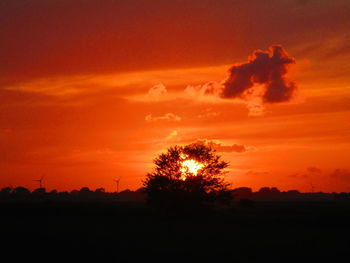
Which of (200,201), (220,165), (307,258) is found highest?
(220,165)

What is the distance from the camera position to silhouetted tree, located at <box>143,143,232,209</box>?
9438 cm

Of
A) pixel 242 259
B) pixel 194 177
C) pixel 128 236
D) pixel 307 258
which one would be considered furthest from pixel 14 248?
pixel 194 177

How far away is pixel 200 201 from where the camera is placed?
95625 mm

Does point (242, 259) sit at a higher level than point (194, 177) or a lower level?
lower

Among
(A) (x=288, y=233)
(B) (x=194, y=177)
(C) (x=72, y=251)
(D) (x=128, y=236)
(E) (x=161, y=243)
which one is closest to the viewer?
(C) (x=72, y=251)

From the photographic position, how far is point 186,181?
94.6 meters

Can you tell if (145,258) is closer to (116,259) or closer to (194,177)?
(116,259)

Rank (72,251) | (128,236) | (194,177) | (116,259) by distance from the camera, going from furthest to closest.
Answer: (194,177) < (128,236) < (72,251) < (116,259)

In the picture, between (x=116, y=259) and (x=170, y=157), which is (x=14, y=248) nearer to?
(x=116, y=259)

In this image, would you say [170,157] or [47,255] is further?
[170,157]

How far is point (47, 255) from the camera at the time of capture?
134 feet

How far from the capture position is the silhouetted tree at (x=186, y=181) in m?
94.4

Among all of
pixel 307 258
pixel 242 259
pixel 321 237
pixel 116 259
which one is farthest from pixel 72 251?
pixel 321 237

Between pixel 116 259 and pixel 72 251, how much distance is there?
6.36 metres
